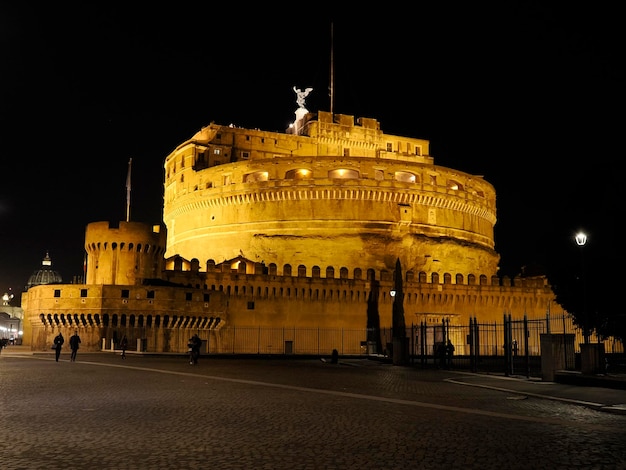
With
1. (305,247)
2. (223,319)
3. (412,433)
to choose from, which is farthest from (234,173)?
(412,433)

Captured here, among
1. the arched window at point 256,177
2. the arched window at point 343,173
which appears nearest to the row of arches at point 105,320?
the arched window at point 256,177

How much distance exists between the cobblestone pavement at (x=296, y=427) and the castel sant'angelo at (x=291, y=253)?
18.8 m

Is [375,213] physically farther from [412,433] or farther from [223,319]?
[412,433]

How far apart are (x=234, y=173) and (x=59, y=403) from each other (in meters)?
40.2

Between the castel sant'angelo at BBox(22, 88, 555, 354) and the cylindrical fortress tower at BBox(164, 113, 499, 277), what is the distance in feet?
0.32

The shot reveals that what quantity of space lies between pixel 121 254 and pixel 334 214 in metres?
16.7

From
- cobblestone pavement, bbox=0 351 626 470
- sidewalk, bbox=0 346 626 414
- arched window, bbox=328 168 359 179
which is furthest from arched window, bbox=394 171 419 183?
cobblestone pavement, bbox=0 351 626 470

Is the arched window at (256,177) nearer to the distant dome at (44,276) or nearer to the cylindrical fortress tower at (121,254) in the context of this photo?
the cylindrical fortress tower at (121,254)

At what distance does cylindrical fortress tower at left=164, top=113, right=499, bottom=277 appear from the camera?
48.3 meters

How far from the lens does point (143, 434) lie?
8.17 meters

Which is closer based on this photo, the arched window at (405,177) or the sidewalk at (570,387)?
the sidewalk at (570,387)

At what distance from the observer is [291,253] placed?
1900 inches

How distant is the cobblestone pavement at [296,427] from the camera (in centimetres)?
676

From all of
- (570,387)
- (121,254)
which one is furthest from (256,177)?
(570,387)
